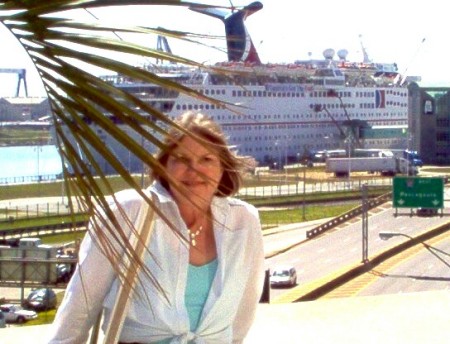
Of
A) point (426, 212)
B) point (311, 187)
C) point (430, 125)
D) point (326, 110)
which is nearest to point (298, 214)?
point (311, 187)

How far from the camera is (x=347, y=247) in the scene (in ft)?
38.2

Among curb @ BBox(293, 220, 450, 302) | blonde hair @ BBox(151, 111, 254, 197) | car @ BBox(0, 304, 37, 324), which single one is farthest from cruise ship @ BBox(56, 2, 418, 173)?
blonde hair @ BBox(151, 111, 254, 197)

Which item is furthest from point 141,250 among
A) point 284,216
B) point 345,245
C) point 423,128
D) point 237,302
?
point 423,128

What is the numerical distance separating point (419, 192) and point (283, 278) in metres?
1.68

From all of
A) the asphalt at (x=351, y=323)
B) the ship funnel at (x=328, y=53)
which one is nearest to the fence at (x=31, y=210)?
the asphalt at (x=351, y=323)

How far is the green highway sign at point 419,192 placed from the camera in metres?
9.82

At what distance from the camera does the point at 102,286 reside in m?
1.30

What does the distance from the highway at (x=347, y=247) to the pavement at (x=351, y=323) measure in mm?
4988

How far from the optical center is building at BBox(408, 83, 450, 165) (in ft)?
78.9

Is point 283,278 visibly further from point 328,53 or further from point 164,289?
point 328,53

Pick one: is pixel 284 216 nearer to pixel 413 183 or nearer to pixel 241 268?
pixel 413 183

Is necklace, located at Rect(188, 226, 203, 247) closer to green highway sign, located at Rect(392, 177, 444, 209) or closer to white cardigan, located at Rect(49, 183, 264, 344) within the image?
white cardigan, located at Rect(49, 183, 264, 344)

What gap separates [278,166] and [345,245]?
15.1 m

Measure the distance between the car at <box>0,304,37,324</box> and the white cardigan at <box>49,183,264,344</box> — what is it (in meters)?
3.04
